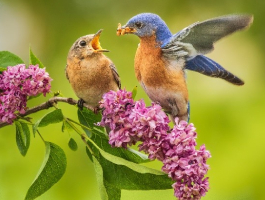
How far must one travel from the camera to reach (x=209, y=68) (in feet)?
3.81

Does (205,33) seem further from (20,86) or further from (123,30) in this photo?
(20,86)

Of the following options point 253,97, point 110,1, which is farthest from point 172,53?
point 110,1

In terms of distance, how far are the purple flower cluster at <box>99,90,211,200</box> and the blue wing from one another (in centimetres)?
13

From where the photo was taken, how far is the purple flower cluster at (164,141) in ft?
3.45

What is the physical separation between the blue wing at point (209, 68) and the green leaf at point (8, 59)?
392 mm

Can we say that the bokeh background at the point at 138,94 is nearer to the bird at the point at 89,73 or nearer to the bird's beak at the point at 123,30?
the bird at the point at 89,73

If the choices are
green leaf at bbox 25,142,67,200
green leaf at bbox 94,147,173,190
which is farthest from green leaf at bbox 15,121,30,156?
green leaf at bbox 94,147,173,190

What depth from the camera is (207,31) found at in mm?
1143

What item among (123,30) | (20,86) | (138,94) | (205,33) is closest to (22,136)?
(20,86)

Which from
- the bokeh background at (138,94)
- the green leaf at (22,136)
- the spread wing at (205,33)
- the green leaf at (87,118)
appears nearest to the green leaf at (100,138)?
the green leaf at (87,118)

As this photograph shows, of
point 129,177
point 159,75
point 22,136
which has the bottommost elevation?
point 129,177

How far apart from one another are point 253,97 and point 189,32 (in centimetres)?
222

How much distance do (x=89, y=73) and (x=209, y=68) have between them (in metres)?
0.29

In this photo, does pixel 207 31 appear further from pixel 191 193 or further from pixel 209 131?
pixel 209 131
